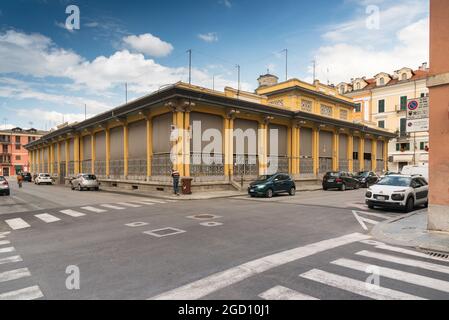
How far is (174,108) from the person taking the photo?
20.9 meters

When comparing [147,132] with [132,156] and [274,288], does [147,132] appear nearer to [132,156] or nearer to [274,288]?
[132,156]

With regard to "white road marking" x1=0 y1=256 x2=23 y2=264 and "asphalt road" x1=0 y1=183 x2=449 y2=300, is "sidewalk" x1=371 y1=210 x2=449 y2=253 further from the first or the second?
"white road marking" x1=0 y1=256 x2=23 y2=264

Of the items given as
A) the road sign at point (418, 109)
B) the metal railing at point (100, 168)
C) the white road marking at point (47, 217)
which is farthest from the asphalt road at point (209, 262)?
the metal railing at point (100, 168)

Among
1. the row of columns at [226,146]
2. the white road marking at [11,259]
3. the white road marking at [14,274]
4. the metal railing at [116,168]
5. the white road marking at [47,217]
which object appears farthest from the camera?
the metal railing at [116,168]

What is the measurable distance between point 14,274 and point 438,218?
10.2m

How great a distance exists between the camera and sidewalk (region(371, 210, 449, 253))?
7.13m

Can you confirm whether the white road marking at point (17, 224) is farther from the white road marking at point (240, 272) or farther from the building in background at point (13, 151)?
the building in background at point (13, 151)

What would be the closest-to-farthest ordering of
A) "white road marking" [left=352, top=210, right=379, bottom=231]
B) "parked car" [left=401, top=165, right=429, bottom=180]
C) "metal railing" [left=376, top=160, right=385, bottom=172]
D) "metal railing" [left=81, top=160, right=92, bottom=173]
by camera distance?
"white road marking" [left=352, top=210, right=379, bottom=231]
"parked car" [left=401, top=165, right=429, bottom=180]
"metal railing" [left=81, top=160, right=92, bottom=173]
"metal railing" [left=376, top=160, right=385, bottom=172]

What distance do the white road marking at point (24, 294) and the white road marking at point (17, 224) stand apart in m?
6.28

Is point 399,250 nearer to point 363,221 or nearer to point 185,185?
point 363,221

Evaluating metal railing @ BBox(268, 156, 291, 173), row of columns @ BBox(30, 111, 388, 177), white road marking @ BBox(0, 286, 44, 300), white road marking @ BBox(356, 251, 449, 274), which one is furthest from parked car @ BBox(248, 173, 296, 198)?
white road marking @ BBox(0, 286, 44, 300)

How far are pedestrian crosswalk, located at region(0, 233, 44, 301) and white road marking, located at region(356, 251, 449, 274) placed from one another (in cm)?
610

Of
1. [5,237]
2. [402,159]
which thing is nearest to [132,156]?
[5,237]

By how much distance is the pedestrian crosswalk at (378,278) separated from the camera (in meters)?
4.25
